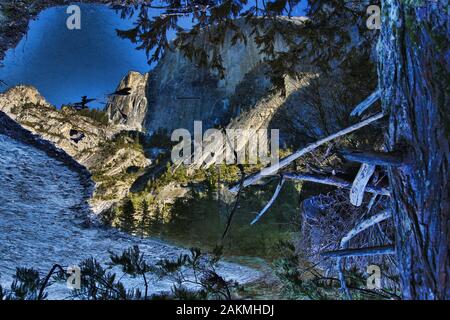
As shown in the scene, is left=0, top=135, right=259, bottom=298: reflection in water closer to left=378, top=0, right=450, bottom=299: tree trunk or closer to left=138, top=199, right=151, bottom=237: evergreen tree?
left=138, top=199, right=151, bottom=237: evergreen tree

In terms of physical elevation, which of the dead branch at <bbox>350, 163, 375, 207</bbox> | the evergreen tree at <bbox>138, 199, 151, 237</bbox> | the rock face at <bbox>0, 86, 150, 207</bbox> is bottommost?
the dead branch at <bbox>350, 163, 375, 207</bbox>

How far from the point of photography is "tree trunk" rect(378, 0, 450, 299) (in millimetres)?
664

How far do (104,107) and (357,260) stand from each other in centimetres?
259

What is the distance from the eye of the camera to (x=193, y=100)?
400cm

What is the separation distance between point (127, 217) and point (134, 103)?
3.40 feet

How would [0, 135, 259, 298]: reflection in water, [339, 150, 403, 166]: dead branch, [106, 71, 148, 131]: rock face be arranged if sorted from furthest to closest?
[106, 71, 148, 131]: rock face → [0, 135, 259, 298]: reflection in water → [339, 150, 403, 166]: dead branch

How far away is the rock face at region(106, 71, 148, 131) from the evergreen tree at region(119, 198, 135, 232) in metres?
0.72

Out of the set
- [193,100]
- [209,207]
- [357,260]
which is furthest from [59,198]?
[357,260]

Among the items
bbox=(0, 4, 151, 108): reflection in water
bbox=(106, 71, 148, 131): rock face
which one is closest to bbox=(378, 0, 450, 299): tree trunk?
bbox=(0, 4, 151, 108): reflection in water

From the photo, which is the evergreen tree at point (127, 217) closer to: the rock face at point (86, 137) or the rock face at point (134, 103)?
the rock face at point (86, 137)

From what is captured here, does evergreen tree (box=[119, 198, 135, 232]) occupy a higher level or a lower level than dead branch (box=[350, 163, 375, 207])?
higher

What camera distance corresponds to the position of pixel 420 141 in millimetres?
686

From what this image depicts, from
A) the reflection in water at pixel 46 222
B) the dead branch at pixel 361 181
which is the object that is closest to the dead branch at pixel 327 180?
the dead branch at pixel 361 181

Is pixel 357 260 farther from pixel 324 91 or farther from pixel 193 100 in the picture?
pixel 193 100
